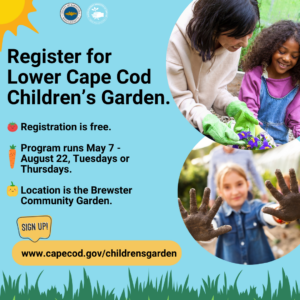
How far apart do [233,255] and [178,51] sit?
1.30 m

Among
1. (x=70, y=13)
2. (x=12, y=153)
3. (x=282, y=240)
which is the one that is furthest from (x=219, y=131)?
(x=12, y=153)

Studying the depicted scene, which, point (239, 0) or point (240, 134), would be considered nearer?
point (239, 0)

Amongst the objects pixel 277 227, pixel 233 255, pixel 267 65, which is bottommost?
pixel 233 255

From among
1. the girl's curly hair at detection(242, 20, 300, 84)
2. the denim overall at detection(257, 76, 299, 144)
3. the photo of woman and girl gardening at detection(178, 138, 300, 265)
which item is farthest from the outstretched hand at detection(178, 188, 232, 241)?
the girl's curly hair at detection(242, 20, 300, 84)

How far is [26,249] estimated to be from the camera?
7.29 ft

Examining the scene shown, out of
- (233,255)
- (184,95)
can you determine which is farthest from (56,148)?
(233,255)

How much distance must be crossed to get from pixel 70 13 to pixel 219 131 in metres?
1.15

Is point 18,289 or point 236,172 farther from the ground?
point 236,172

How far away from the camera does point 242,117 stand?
7.39 feet

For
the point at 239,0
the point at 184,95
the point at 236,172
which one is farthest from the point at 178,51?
the point at 236,172

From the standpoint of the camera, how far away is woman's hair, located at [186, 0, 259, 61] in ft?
6.55

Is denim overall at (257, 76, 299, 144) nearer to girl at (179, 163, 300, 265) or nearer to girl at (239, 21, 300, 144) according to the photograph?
girl at (239, 21, 300, 144)

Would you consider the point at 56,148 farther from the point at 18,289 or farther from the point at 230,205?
the point at 230,205

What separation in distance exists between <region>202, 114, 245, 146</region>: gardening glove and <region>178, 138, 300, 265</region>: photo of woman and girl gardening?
0.04 m
